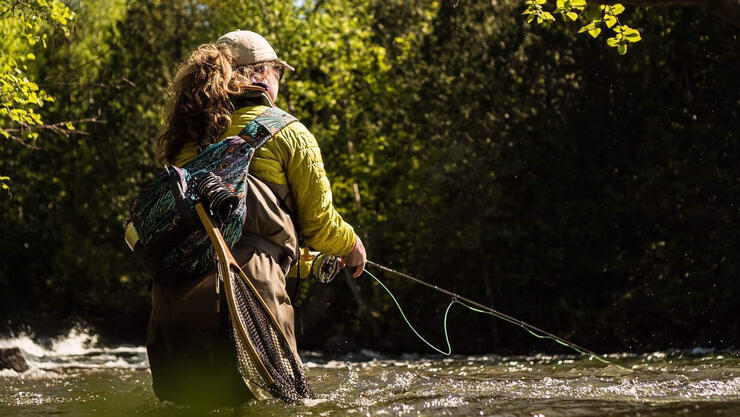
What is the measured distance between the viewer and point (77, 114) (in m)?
15.9

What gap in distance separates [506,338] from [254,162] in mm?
8700

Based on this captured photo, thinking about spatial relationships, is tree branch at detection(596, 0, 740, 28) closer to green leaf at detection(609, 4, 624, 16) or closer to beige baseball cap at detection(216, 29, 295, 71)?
green leaf at detection(609, 4, 624, 16)

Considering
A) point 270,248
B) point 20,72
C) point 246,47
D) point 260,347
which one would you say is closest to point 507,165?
point 20,72

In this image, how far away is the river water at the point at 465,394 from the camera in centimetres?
431

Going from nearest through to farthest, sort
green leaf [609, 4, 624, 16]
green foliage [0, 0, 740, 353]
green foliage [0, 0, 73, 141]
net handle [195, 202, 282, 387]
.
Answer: net handle [195, 202, 282, 387], green leaf [609, 4, 624, 16], green foliage [0, 0, 73, 141], green foliage [0, 0, 740, 353]

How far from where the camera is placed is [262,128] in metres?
4.28

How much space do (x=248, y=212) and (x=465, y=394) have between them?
1.74 meters

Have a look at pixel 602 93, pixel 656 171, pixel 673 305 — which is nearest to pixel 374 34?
pixel 602 93

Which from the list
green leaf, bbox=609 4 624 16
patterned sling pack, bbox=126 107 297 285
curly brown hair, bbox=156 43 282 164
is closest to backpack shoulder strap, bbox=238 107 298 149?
patterned sling pack, bbox=126 107 297 285

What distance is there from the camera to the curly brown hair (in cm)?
436

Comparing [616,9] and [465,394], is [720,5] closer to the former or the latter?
[616,9]

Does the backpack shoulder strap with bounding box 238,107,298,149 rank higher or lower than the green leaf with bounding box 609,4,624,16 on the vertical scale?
lower

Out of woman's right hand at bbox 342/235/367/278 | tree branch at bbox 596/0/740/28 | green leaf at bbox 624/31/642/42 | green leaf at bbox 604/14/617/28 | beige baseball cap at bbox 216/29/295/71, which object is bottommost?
woman's right hand at bbox 342/235/367/278

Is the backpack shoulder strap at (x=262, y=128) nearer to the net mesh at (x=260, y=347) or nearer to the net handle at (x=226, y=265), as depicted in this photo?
the net handle at (x=226, y=265)
